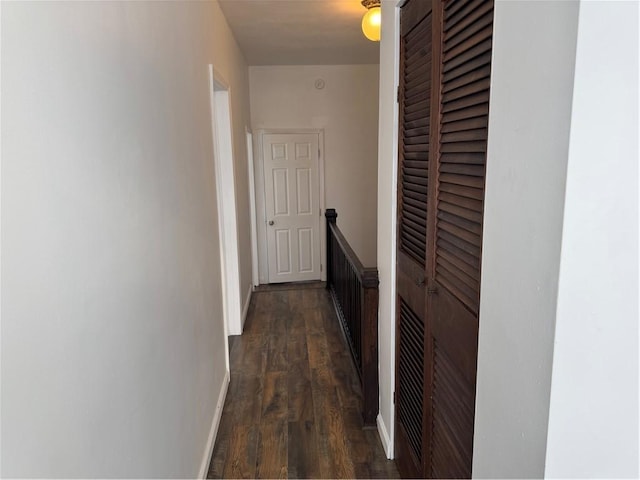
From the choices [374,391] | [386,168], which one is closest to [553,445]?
[386,168]

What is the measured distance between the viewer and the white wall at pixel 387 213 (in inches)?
82.4

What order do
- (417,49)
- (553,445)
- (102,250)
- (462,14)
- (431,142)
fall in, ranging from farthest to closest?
1. (417,49)
2. (431,142)
3. (462,14)
4. (102,250)
5. (553,445)

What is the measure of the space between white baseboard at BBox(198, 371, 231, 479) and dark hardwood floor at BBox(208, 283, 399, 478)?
39 mm

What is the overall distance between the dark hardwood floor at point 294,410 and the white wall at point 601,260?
5.76 ft

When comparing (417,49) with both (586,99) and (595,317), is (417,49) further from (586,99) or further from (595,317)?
(595,317)

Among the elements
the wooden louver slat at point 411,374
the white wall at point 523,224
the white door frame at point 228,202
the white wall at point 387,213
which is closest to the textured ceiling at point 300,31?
the white door frame at point 228,202

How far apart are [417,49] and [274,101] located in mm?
3982

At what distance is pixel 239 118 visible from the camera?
4488 mm

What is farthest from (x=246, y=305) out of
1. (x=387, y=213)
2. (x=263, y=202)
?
(x=387, y=213)

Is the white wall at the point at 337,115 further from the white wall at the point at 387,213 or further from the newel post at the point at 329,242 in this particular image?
the white wall at the point at 387,213

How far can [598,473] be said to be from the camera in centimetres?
75

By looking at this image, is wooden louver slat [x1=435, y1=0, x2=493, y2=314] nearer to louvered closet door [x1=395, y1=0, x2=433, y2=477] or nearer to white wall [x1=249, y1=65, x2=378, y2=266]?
louvered closet door [x1=395, y1=0, x2=433, y2=477]

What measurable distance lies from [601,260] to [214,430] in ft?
7.85

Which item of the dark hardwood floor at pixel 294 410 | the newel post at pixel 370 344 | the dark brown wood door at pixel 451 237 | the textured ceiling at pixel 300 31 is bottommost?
the dark hardwood floor at pixel 294 410
